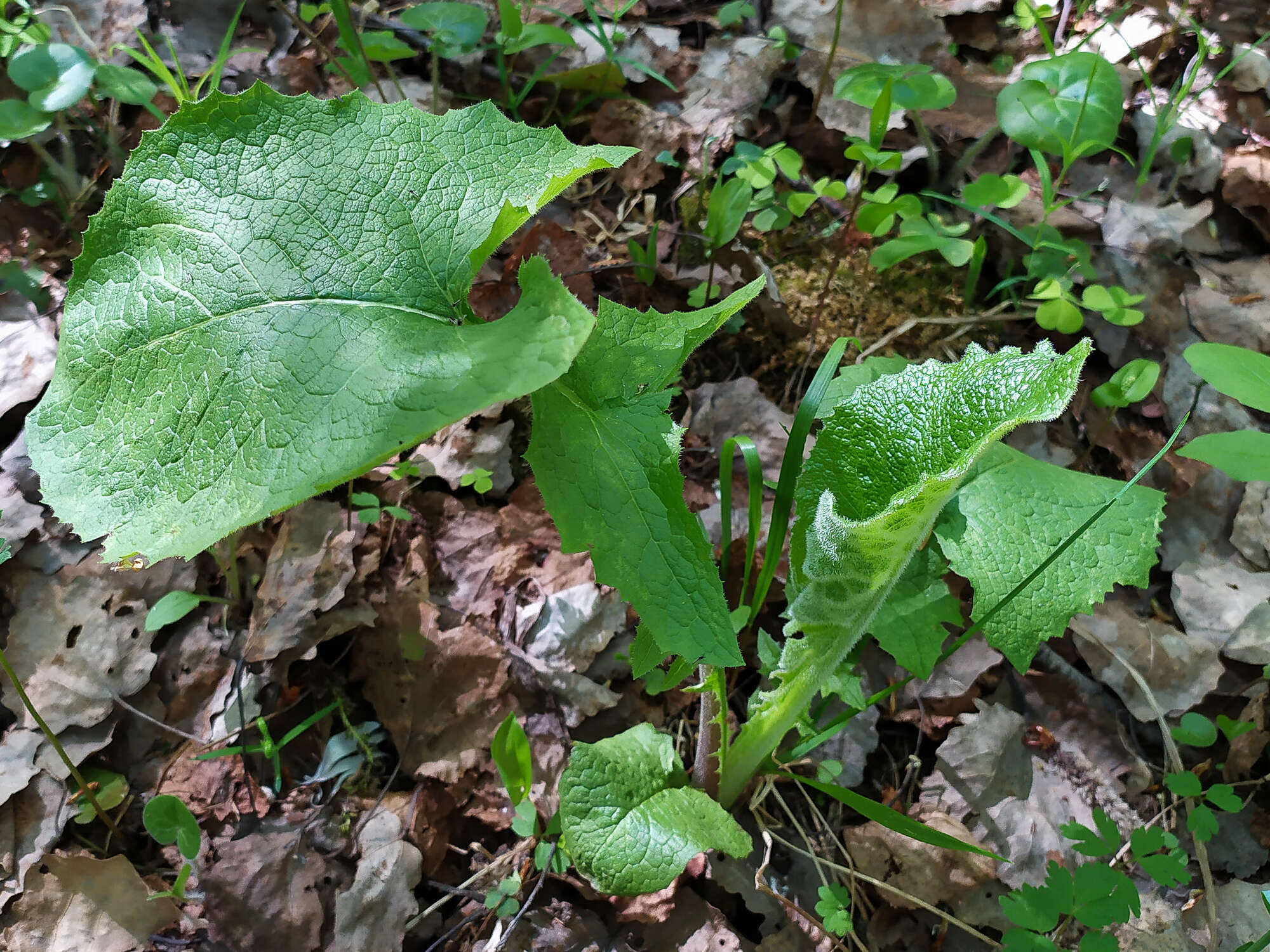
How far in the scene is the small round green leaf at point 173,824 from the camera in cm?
155

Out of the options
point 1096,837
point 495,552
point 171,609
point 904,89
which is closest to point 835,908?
point 1096,837

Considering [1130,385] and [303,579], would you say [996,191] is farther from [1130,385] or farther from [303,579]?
[303,579]

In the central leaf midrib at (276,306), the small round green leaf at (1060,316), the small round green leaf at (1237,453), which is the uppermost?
the central leaf midrib at (276,306)

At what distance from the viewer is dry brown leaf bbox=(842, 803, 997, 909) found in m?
1.69

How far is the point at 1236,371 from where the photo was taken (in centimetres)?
155

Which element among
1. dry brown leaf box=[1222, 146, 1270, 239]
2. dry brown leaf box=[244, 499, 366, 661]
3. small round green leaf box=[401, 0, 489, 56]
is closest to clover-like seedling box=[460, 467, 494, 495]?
dry brown leaf box=[244, 499, 366, 661]

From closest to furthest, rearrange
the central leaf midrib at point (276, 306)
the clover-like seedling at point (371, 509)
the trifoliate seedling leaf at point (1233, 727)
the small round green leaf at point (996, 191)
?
the central leaf midrib at point (276, 306), the trifoliate seedling leaf at point (1233, 727), the clover-like seedling at point (371, 509), the small round green leaf at point (996, 191)

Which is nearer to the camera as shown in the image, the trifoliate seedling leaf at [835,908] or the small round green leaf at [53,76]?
the trifoliate seedling leaf at [835,908]

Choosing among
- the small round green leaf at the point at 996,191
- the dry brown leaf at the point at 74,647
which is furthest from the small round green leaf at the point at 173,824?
the small round green leaf at the point at 996,191

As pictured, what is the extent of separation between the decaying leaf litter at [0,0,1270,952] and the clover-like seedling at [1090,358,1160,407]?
209 mm

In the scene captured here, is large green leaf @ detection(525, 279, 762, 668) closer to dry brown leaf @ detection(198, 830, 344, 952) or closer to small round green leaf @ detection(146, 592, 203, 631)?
dry brown leaf @ detection(198, 830, 344, 952)

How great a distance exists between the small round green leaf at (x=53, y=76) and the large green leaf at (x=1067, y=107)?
2462 millimetres

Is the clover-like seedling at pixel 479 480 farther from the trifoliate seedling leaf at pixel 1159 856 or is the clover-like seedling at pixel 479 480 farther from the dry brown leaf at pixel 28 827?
the trifoliate seedling leaf at pixel 1159 856

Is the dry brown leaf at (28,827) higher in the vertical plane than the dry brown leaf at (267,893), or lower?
higher
